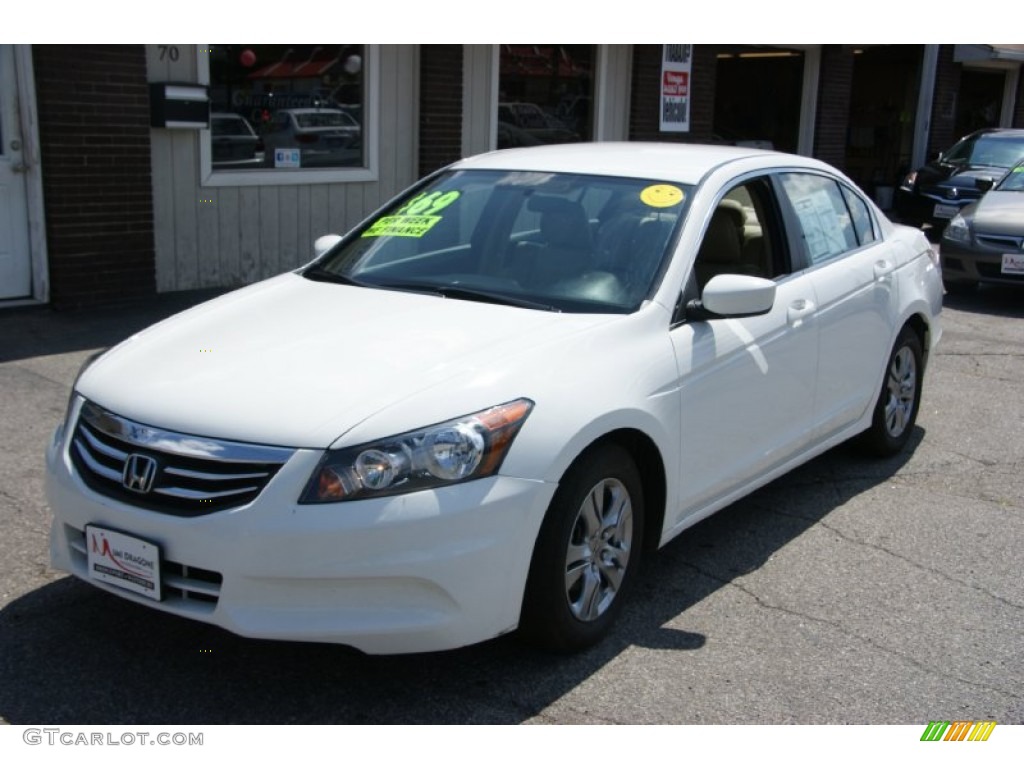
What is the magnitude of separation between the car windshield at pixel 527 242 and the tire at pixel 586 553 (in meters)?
0.67

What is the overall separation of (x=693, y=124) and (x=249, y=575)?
1208cm

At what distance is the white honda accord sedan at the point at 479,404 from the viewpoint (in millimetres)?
3285

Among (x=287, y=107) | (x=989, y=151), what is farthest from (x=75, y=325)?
(x=989, y=151)

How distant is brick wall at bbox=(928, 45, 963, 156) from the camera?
19692 mm

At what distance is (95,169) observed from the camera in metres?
8.81

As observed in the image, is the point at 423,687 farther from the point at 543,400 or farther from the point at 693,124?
the point at 693,124

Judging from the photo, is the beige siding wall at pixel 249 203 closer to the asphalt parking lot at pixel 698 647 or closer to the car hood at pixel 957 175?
the asphalt parking lot at pixel 698 647

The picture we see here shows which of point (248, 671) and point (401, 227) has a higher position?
point (401, 227)

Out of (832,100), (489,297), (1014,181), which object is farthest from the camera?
(832,100)

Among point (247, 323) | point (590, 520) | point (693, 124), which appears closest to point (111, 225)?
point (247, 323)

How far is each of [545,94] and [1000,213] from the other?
477 centimetres

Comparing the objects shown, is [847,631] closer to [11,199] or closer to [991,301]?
[11,199]

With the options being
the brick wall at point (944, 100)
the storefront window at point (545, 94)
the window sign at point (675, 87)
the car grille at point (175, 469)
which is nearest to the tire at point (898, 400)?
the car grille at point (175, 469)

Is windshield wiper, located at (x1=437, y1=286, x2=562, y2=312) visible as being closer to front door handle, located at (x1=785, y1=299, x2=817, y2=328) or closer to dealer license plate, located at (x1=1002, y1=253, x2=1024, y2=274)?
front door handle, located at (x1=785, y1=299, x2=817, y2=328)
